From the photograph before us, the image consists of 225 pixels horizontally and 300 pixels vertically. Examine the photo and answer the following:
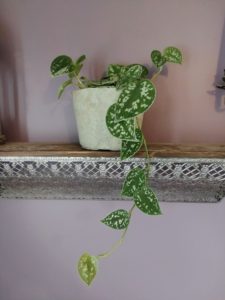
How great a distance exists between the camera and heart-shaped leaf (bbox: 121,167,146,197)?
30.5 inches

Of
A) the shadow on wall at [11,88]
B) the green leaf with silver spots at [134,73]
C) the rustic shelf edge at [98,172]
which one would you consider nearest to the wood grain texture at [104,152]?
the rustic shelf edge at [98,172]

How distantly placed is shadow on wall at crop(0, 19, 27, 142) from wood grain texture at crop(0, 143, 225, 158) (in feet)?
0.37

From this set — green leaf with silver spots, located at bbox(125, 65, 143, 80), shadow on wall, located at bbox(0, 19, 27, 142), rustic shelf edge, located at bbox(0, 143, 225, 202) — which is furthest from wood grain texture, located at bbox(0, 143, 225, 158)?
green leaf with silver spots, located at bbox(125, 65, 143, 80)

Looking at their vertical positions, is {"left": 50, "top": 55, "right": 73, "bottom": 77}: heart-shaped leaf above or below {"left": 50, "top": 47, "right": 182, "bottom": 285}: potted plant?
above

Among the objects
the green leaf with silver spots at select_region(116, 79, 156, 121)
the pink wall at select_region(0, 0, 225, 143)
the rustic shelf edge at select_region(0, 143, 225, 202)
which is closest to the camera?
the green leaf with silver spots at select_region(116, 79, 156, 121)

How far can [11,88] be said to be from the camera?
40.2 inches

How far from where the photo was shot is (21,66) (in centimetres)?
101

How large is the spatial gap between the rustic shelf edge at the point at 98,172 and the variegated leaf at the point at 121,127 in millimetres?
166

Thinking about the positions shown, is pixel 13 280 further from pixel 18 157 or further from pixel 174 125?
pixel 174 125

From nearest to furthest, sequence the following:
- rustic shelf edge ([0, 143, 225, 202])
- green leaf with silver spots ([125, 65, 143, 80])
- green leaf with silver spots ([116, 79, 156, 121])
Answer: green leaf with silver spots ([116, 79, 156, 121]) → green leaf with silver spots ([125, 65, 143, 80]) → rustic shelf edge ([0, 143, 225, 202])

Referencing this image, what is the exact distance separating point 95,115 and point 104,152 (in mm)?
113

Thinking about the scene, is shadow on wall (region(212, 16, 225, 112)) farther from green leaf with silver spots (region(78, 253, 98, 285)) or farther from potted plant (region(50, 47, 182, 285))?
green leaf with silver spots (region(78, 253, 98, 285))

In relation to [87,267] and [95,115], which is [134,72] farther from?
[87,267]

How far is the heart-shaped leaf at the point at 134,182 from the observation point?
774mm
